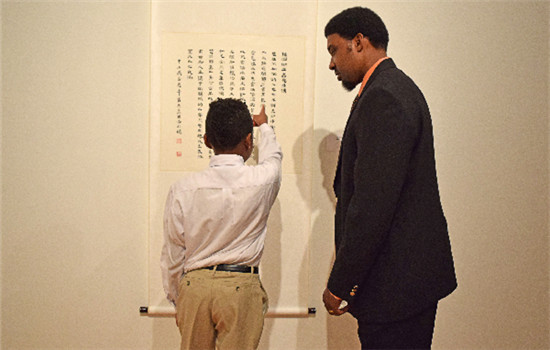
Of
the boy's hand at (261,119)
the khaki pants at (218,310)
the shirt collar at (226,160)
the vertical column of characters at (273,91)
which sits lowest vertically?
the khaki pants at (218,310)

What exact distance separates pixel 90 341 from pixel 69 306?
0.56 feet

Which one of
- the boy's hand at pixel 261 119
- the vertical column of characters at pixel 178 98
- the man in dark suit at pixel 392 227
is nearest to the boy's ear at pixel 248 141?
the boy's hand at pixel 261 119

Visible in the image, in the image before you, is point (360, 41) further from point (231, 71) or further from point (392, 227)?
point (231, 71)

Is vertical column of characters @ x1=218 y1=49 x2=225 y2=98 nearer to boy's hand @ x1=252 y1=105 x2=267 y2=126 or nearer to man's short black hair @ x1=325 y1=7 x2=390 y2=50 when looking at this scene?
boy's hand @ x1=252 y1=105 x2=267 y2=126

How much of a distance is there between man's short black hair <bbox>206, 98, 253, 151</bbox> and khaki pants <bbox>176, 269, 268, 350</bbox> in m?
0.40

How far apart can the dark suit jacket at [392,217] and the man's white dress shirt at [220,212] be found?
317 mm

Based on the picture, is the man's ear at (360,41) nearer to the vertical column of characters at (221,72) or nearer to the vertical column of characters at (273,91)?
the vertical column of characters at (273,91)

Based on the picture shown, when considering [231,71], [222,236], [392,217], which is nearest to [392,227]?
[392,217]

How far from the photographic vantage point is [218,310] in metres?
1.19

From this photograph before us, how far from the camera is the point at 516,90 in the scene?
5.69 feet

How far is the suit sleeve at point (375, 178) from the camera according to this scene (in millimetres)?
947

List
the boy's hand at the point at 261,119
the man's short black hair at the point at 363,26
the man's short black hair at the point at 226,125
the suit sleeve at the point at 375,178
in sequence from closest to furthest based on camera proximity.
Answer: the suit sleeve at the point at 375,178 < the man's short black hair at the point at 363,26 < the man's short black hair at the point at 226,125 < the boy's hand at the point at 261,119

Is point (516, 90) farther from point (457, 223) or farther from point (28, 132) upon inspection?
point (28, 132)

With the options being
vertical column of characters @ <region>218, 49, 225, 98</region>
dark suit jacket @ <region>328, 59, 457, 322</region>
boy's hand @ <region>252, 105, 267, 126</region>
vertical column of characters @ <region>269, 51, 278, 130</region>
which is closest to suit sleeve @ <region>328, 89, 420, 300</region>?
dark suit jacket @ <region>328, 59, 457, 322</region>
